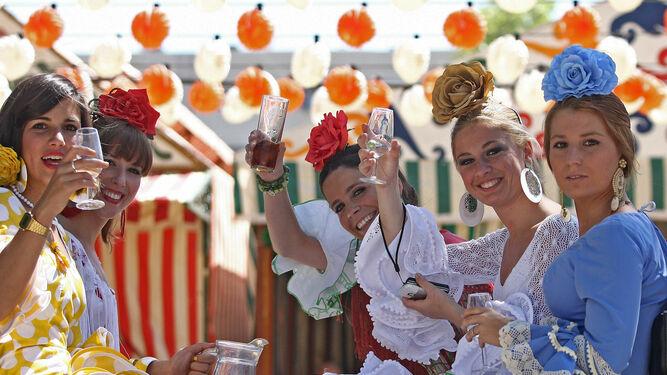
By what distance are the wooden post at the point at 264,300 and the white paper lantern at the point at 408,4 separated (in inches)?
80.6

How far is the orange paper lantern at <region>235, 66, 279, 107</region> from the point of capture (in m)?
7.36

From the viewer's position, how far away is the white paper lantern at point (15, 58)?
726cm

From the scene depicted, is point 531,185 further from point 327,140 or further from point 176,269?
point 176,269

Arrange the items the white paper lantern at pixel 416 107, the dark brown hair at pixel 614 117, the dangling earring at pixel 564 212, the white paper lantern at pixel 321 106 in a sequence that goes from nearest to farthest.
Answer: the dark brown hair at pixel 614 117, the dangling earring at pixel 564 212, the white paper lantern at pixel 321 106, the white paper lantern at pixel 416 107

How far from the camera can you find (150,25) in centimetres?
737

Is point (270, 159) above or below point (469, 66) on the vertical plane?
below

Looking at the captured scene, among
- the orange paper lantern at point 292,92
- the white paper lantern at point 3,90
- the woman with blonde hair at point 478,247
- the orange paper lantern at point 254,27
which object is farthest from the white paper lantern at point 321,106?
the woman with blonde hair at point 478,247

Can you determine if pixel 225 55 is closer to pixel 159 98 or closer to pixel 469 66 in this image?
pixel 159 98

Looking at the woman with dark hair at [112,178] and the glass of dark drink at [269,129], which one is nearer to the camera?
the glass of dark drink at [269,129]

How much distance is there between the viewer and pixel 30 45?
7.34m

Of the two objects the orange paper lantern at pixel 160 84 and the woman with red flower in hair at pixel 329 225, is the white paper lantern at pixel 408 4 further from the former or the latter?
the woman with red flower in hair at pixel 329 225

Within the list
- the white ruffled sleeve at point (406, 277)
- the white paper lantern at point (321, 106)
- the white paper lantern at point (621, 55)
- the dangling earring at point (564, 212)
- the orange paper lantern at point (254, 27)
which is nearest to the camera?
the dangling earring at point (564, 212)

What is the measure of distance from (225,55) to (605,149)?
4965 mm

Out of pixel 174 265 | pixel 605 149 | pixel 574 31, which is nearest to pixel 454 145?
pixel 605 149
